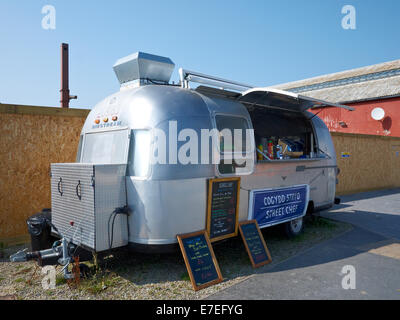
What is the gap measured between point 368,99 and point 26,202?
750 inches

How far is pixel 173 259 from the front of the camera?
5.23m

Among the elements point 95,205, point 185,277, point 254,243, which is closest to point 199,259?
point 185,277

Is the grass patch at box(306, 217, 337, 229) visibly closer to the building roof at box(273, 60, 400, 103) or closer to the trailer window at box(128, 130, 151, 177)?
the trailer window at box(128, 130, 151, 177)

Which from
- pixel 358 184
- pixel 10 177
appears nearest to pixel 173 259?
pixel 10 177

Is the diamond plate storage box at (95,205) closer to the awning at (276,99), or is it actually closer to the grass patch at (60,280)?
the grass patch at (60,280)

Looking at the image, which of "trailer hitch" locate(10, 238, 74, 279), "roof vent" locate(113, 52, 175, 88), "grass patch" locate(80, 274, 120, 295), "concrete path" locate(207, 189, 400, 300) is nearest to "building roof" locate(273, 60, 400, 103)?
"concrete path" locate(207, 189, 400, 300)

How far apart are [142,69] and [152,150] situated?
1.62m

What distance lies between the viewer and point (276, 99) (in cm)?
628

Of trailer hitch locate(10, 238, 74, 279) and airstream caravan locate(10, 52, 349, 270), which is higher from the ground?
airstream caravan locate(10, 52, 349, 270)

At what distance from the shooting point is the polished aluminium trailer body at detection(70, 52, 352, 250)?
4.25 meters

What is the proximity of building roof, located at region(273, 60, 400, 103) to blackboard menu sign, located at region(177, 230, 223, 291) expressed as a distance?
17.8 metres

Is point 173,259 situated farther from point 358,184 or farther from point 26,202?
point 358,184

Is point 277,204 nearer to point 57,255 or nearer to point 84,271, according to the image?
point 84,271
